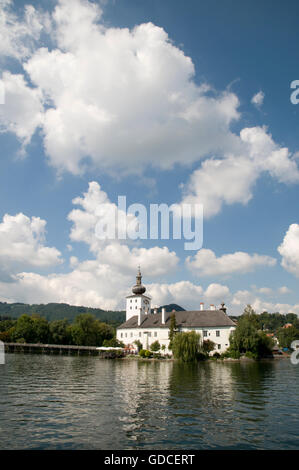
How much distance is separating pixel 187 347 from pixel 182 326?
689 inches

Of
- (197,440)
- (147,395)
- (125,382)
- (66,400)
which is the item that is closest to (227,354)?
(125,382)

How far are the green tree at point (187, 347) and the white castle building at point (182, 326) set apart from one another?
180 inches

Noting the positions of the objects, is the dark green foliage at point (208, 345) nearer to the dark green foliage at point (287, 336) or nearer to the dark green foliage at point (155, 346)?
the dark green foliage at point (155, 346)

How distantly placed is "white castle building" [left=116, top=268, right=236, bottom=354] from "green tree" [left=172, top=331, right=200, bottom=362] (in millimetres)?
4584

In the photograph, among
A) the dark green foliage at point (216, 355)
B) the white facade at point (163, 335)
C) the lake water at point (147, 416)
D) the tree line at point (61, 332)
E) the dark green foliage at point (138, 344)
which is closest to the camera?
the lake water at point (147, 416)

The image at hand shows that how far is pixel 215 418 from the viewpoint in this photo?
17.8 meters

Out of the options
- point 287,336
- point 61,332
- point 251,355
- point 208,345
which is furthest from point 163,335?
point 287,336

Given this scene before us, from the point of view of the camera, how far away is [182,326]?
75.6m

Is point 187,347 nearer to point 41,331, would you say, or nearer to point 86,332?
point 86,332

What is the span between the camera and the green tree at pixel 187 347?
2291 inches

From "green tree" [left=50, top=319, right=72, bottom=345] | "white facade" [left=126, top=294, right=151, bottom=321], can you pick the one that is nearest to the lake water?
"white facade" [left=126, top=294, right=151, bottom=321]

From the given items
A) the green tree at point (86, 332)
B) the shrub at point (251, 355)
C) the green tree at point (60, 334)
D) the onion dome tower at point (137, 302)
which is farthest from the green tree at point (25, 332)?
the shrub at point (251, 355)
